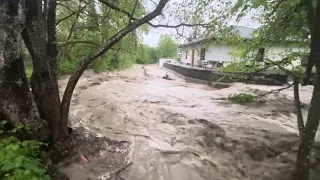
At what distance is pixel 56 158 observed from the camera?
5.36m

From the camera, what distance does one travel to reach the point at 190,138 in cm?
714

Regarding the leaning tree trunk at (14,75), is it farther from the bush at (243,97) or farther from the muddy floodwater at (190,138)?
the bush at (243,97)

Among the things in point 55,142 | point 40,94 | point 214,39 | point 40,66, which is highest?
point 214,39

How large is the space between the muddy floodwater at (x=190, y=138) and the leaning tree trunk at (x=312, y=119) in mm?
548

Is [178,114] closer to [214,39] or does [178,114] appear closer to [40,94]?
[214,39]

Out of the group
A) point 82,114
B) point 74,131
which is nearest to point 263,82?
point 82,114

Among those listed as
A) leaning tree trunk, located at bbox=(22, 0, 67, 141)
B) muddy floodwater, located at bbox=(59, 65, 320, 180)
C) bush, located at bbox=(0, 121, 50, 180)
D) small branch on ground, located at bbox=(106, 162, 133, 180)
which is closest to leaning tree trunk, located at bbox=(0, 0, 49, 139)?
leaning tree trunk, located at bbox=(22, 0, 67, 141)

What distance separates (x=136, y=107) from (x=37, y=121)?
5.56 m

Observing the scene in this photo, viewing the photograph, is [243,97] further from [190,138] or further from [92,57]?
[92,57]

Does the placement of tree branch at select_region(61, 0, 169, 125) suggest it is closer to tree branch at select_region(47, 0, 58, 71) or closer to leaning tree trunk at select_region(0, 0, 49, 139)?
tree branch at select_region(47, 0, 58, 71)

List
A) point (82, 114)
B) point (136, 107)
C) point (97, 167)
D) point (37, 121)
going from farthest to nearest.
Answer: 1. point (136, 107)
2. point (82, 114)
3. point (97, 167)
4. point (37, 121)

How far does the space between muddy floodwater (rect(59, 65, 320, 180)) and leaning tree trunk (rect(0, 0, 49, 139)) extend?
143 cm

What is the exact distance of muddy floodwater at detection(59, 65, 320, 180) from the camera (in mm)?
5430

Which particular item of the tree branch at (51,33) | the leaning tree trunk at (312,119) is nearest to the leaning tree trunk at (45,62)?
the tree branch at (51,33)
